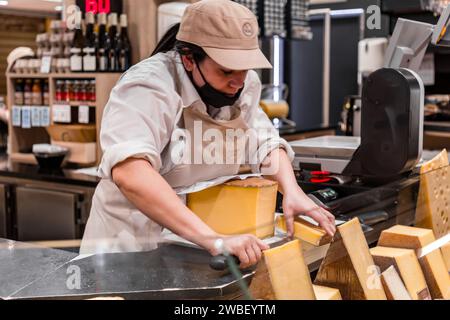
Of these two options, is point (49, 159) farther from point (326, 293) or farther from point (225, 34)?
point (326, 293)

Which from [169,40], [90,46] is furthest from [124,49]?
[169,40]

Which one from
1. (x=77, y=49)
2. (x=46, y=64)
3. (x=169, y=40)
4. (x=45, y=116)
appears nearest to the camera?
(x=169, y=40)

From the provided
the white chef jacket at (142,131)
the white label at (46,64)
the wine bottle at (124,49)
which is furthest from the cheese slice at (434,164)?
the white label at (46,64)

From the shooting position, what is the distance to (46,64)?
12.3 ft

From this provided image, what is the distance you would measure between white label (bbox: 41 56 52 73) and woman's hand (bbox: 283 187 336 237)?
252cm

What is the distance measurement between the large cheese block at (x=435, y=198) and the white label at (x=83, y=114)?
225 cm

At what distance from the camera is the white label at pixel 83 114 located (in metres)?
3.62

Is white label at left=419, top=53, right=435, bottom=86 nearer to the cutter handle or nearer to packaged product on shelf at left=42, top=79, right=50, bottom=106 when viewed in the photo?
packaged product on shelf at left=42, top=79, right=50, bottom=106

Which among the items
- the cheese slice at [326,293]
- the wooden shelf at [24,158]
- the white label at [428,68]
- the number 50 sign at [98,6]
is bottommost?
the wooden shelf at [24,158]

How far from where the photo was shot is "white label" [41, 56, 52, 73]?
3734 millimetres

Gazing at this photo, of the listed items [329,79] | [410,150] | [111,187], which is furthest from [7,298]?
[329,79]

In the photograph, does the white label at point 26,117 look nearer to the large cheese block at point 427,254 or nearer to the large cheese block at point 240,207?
the large cheese block at point 240,207

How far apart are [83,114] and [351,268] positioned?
2.68 metres

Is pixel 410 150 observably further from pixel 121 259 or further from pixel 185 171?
pixel 121 259
